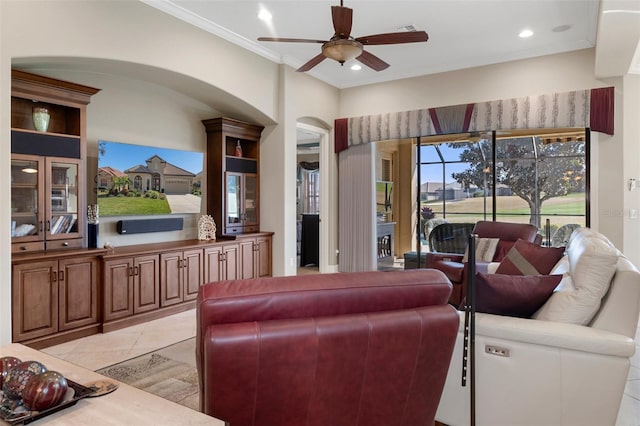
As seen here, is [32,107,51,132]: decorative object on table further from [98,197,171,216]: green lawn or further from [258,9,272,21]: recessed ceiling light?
[258,9,272,21]: recessed ceiling light

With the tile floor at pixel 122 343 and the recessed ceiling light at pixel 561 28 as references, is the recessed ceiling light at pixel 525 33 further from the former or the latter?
the tile floor at pixel 122 343

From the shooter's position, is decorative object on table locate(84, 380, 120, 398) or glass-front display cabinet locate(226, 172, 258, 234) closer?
decorative object on table locate(84, 380, 120, 398)

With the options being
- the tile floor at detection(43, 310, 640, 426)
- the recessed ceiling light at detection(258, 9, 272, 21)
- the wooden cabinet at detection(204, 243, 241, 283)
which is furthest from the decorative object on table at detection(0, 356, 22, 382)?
the recessed ceiling light at detection(258, 9, 272, 21)

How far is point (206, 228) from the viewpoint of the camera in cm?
535

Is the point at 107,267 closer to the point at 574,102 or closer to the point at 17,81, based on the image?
the point at 17,81

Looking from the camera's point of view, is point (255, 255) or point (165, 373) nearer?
point (165, 373)

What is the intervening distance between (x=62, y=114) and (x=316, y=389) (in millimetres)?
3938

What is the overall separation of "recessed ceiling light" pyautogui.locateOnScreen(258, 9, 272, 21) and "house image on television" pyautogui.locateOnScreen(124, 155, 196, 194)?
199 cm

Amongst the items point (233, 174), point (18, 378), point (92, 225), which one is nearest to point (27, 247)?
point (92, 225)

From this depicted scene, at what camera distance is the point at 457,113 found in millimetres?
5980

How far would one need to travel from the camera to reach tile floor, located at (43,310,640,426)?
315 centimetres

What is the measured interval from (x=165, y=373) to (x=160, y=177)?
2595 millimetres

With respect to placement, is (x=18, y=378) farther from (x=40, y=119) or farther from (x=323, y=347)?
(x=40, y=119)

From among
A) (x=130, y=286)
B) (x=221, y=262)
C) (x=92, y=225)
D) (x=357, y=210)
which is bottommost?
(x=130, y=286)
